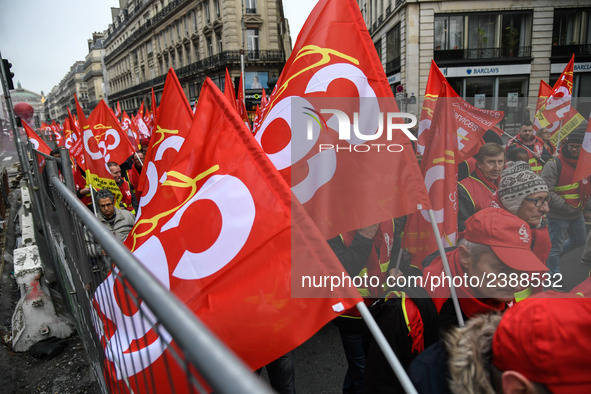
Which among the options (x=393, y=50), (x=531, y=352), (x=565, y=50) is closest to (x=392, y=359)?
(x=531, y=352)

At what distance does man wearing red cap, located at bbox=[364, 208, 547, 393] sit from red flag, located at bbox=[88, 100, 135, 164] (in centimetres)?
480

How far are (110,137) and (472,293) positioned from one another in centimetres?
545

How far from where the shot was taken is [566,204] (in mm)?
4871

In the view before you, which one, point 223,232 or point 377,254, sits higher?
point 223,232

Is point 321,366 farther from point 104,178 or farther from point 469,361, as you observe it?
point 104,178

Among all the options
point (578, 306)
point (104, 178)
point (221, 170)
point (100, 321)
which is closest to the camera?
point (578, 306)

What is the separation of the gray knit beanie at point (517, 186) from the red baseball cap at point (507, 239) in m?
1.11

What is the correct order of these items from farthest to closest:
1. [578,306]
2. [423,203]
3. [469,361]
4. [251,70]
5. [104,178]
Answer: [251,70] → [104,178] → [423,203] → [469,361] → [578,306]

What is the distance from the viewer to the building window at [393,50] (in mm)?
27516

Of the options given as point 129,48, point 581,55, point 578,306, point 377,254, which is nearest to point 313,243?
point 578,306

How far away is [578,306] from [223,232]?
1235mm

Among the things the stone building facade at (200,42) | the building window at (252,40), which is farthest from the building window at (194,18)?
the building window at (252,40)

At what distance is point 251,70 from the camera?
3822cm

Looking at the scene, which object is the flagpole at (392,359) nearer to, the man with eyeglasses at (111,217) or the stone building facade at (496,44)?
the man with eyeglasses at (111,217)
